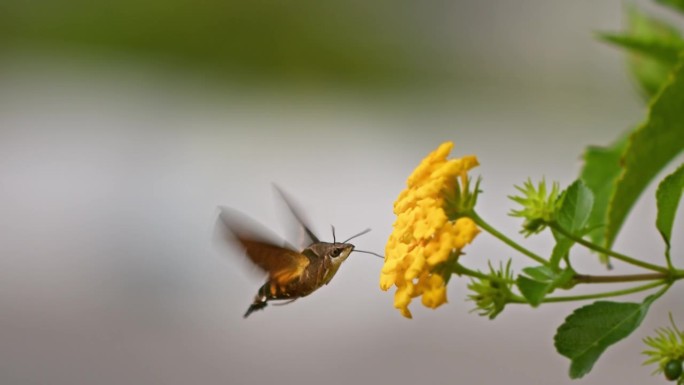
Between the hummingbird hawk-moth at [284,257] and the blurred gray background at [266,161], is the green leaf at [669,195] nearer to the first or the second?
→ the hummingbird hawk-moth at [284,257]

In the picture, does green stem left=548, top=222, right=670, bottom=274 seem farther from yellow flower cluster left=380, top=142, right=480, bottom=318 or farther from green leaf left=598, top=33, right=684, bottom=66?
green leaf left=598, top=33, right=684, bottom=66

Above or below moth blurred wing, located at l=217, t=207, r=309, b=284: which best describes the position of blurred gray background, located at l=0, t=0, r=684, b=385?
above

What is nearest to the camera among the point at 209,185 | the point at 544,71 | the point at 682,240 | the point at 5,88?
the point at 682,240

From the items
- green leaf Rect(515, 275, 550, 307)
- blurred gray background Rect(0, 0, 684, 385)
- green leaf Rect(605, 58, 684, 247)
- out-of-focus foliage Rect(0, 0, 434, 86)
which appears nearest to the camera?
green leaf Rect(515, 275, 550, 307)

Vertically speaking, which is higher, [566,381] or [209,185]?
[209,185]

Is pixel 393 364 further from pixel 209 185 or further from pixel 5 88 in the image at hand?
pixel 5 88

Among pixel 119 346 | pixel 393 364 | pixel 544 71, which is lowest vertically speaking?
pixel 393 364

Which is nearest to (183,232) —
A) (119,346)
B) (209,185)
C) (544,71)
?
(209,185)

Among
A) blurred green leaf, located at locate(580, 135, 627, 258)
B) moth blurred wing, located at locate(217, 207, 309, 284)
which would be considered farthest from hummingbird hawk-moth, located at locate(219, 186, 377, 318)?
blurred green leaf, located at locate(580, 135, 627, 258)
